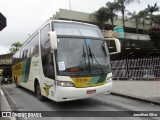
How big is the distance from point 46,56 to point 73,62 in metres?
1.39

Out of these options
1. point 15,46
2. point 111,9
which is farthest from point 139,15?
point 15,46

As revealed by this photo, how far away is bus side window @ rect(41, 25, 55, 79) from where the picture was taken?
9008mm

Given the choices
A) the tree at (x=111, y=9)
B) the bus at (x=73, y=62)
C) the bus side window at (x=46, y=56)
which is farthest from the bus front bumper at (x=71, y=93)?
the tree at (x=111, y=9)

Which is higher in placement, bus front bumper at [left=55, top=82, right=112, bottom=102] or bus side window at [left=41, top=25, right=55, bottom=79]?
bus side window at [left=41, top=25, right=55, bottom=79]

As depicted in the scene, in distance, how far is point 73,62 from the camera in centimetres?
872

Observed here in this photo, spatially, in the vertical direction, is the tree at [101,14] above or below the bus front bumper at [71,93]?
above

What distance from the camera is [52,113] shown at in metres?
8.55

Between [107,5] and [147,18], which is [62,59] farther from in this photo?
[147,18]

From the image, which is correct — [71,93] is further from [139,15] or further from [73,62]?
[139,15]

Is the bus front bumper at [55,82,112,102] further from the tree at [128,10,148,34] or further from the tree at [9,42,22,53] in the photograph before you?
the tree at [9,42,22,53]

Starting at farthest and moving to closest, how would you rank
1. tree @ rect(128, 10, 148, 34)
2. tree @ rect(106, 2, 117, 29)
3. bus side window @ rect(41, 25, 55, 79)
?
tree @ rect(128, 10, 148, 34), tree @ rect(106, 2, 117, 29), bus side window @ rect(41, 25, 55, 79)

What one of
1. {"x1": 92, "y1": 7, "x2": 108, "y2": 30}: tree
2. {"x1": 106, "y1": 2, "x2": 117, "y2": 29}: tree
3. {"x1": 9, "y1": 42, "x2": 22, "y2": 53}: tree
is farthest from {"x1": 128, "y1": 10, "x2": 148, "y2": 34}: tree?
{"x1": 9, "y1": 42, "x2": 22, "y2": 53}: tree

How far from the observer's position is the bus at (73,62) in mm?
8492

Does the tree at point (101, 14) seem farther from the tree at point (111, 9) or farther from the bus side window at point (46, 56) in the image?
the bus side window at point (46, 56)
